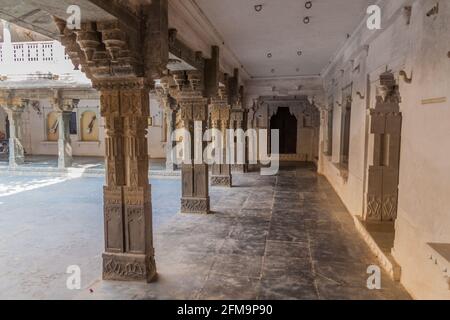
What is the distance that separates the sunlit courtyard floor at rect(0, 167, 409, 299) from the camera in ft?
12.3

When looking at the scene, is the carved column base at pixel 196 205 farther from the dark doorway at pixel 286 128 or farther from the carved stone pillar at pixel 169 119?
the dark doorway at pixel 286 128

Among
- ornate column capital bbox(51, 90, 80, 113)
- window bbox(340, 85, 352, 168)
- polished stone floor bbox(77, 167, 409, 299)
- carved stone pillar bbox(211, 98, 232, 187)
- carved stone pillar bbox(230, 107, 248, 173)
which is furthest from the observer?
ornate column capital bbox(51, 90, 80, 113)

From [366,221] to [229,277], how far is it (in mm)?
2814

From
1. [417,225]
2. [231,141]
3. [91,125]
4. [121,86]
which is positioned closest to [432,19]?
[417,225]

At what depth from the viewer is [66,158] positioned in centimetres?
1345

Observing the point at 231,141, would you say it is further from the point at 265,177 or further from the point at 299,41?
the point at 299,41

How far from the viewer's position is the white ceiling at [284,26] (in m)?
4.69

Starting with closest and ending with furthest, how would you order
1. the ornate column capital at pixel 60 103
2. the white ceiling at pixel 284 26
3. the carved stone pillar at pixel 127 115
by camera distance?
the carved stone pillar at pixel 127 115 → the white ceiling at pixel 284 26 → the ornate column capital at pixel 60 103

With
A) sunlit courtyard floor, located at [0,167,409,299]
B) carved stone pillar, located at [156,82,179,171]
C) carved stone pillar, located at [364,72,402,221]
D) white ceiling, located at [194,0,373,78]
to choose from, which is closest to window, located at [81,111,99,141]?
carved stone pillar, located at [156,82,179,171]

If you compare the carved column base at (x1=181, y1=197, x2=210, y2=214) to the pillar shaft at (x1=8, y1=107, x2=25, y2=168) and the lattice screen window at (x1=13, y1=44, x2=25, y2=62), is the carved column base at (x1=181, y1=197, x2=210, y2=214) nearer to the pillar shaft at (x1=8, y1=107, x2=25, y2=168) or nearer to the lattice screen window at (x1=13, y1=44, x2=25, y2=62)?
the lattice screen window at (x1=13, y1=44, x2=25, y2=62)

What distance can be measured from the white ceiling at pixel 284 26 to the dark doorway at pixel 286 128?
8.56 m

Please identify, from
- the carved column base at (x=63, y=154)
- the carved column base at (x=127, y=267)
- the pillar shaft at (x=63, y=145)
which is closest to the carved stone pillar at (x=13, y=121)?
the pillar shaft at (x=63, y=145)

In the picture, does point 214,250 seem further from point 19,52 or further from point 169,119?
point 19,52

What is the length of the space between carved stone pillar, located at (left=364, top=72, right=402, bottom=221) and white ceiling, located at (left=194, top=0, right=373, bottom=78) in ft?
5.01
